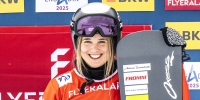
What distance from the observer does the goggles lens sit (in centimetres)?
96

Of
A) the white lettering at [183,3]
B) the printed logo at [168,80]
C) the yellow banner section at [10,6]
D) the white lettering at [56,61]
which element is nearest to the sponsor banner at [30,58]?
the white lettering at [56,61]

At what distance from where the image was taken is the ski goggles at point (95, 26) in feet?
3.13

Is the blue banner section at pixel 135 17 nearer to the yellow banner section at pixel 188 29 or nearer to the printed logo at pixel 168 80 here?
the yellow banner section at pixel 188 29

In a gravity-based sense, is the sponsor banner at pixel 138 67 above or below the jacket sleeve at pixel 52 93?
above

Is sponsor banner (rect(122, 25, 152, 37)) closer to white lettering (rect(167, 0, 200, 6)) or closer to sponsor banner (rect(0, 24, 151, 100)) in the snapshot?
white lettering (rect(167, 0, 200, 6))

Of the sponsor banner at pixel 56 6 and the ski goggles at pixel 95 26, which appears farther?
the sponsor banner at pixel 56 6

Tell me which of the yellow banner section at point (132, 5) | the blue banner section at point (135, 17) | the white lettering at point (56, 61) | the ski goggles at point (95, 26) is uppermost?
the yellow banner section at point (132, 5)

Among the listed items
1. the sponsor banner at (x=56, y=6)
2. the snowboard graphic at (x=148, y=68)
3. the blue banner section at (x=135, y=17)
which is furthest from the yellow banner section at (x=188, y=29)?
the sponsor banner at (x=56, y=6)

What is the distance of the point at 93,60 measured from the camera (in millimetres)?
1009

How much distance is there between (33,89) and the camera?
4.61ft

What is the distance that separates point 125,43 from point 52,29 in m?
0.67

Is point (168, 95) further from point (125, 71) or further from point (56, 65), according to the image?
point (56, 65)

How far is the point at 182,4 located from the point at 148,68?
738 mm

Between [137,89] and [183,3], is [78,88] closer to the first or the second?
[137,89]
